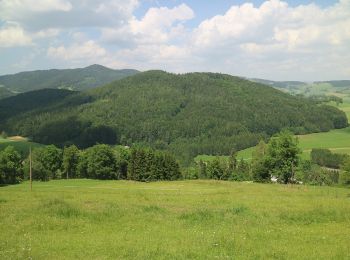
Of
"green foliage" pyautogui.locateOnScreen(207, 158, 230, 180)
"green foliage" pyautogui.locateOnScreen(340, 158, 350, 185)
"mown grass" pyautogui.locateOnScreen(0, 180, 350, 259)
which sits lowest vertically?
"green foliage" pyautogui.locateOnScreen(207, 158, 230, 180)

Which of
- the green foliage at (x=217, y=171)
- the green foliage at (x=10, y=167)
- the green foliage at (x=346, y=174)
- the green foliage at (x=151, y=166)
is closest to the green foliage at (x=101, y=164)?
the green foliage at (x=151, y=166)

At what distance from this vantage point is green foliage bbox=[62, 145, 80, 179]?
107 meters

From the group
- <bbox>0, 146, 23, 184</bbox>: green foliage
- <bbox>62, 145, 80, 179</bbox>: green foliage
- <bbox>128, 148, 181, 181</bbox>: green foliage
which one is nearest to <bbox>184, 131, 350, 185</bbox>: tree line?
<bbox>128, 148, 181, 181</bbox>: green foliage

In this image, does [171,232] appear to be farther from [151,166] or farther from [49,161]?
[49,161]

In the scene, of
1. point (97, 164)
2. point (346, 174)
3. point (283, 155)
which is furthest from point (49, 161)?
point (346, 174)

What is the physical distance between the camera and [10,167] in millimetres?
88188

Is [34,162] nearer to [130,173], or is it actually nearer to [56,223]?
[130,173]

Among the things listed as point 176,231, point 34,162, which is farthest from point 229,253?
point 34,162

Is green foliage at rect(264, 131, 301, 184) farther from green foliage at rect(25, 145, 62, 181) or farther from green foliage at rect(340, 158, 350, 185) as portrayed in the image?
green foliage at rect(25, 145, 62, 181)

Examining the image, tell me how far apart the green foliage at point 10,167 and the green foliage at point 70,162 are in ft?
45.7

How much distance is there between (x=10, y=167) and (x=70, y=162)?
70.5ft

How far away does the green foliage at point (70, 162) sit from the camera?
107 metres

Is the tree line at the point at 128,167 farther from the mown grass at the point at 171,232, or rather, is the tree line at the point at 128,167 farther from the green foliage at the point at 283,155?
the mown grass at the point at 171,232

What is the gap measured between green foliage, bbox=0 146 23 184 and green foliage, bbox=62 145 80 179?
45.7 feet
